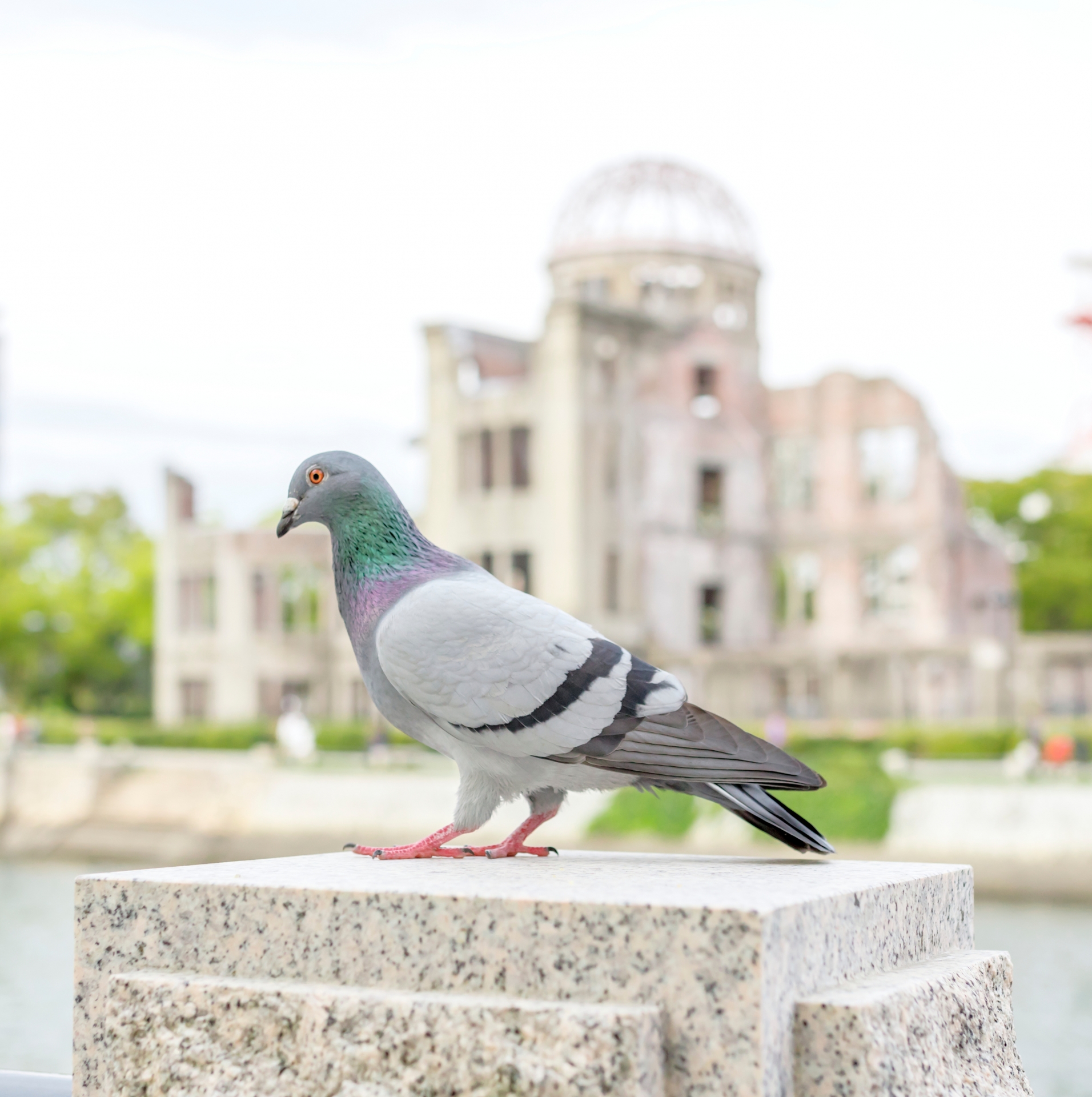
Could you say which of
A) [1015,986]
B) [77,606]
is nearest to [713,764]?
[1015,986]

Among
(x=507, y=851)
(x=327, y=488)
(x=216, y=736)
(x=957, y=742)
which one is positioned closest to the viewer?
(x=507, y=851)

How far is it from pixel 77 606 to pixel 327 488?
6233 centimetres

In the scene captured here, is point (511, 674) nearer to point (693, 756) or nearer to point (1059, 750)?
point (693, 756)

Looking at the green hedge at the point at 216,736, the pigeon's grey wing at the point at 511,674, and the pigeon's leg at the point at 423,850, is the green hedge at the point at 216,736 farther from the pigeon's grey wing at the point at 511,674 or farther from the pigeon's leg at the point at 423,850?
the pigeon's grey wing at the point at 511,674

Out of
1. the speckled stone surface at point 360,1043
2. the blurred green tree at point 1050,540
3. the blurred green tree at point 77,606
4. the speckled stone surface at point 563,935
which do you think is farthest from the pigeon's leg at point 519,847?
the blurred green tree at point 77,606

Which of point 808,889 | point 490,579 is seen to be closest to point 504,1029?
point 808,889

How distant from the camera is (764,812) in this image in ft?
14.0

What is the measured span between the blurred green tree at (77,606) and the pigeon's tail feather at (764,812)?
6159cm

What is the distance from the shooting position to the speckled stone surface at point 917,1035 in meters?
3.39

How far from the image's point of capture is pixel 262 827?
35.8 meters

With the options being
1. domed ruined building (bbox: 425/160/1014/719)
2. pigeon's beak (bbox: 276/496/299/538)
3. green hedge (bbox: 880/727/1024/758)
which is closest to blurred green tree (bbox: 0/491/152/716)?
domed ruined building (bbox: 425/160/1014/719)

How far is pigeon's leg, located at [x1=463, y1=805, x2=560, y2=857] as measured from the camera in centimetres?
450

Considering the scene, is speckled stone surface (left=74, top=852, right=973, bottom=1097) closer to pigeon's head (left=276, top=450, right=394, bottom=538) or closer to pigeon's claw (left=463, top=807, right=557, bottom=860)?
pigeon's claw (left=463, top=807, right=557, bottom=860)

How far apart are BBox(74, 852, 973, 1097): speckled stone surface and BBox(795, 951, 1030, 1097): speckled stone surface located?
0.06 m
